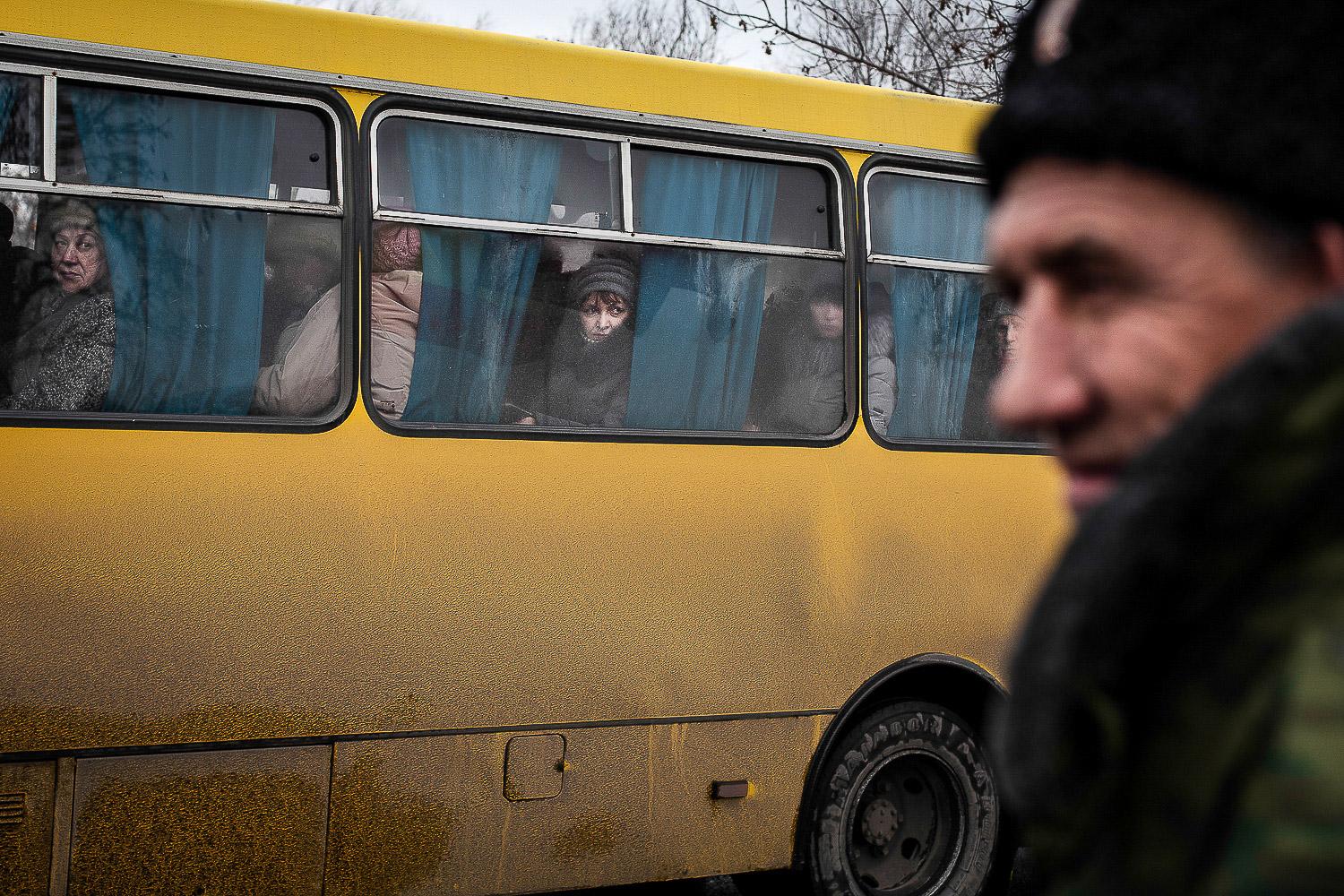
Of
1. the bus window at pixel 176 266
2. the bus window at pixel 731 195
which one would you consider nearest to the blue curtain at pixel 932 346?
the bus window at pixel 731 195

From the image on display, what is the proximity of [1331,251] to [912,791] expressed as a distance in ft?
16.1

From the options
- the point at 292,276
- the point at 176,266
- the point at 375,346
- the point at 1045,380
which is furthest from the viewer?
the point at 375,346

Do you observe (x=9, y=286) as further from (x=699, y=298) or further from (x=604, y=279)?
(x=699, y=298)

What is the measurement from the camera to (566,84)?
4.93 m

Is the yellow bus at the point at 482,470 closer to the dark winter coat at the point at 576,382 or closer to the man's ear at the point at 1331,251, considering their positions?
the dark winter coat at the point at 576,382

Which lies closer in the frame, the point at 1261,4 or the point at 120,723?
the point at 1261,4

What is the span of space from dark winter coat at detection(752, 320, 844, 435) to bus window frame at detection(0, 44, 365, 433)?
154 centimetres

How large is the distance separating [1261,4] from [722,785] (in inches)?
168

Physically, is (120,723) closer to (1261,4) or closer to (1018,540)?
(1018,540)

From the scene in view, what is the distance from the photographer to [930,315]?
561 centimetres

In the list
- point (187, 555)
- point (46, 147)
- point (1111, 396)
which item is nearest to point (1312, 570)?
point (1111, 396)

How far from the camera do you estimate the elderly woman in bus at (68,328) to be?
4234 millimetres

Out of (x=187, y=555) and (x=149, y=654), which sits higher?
(x=187, y=555)

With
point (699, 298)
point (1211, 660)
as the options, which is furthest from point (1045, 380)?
point (699, 298)
